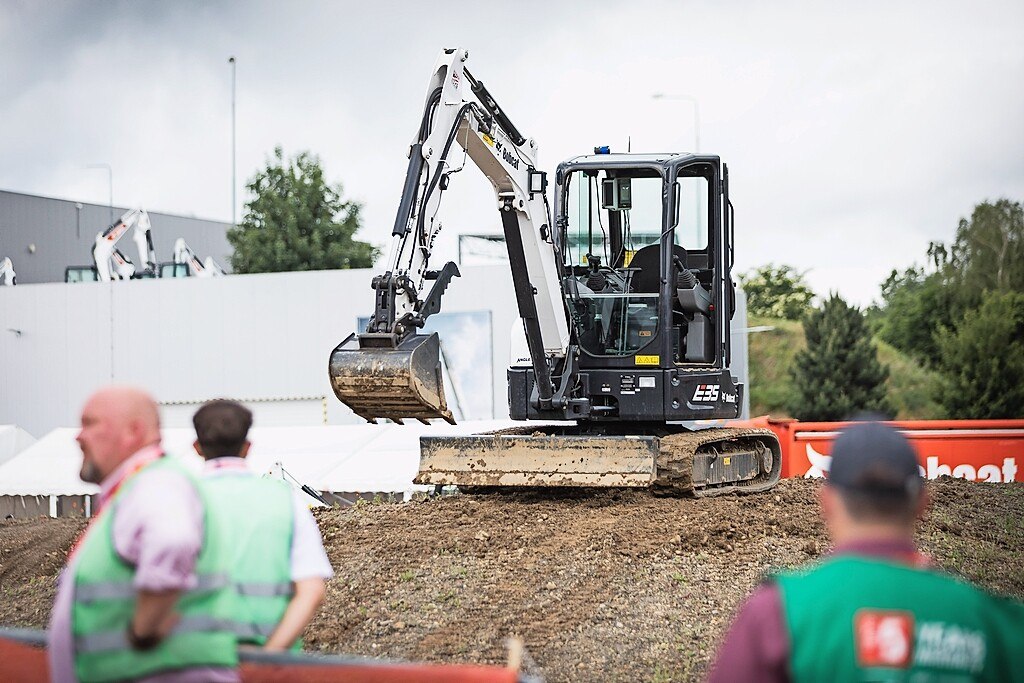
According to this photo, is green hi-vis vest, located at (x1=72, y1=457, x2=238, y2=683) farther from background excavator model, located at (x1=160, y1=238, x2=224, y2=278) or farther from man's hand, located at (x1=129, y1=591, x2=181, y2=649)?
background excavator model, located at (x1=160, y1=238, x2=224, y2=278)

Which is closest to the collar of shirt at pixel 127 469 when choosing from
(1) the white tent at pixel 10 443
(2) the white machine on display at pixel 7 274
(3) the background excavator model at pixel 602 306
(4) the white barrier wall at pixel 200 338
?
(3) the background excavator model at pixel 602 306

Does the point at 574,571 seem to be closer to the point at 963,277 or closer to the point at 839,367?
the point at 839,367

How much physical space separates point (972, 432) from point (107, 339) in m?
23.2

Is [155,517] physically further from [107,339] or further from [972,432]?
[107,339]

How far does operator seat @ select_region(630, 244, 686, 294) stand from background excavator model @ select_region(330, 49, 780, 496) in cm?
1

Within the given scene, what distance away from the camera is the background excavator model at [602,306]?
10469 millimetres

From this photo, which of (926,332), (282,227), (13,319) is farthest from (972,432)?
(926,332)

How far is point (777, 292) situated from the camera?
241 ft

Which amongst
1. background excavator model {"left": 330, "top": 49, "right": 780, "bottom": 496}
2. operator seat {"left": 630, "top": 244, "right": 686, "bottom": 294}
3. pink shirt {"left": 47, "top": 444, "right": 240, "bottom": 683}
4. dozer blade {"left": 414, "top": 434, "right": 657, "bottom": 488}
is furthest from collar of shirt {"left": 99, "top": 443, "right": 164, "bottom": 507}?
operator seat {"left": 630, "top": 244, "right": 686, "bottom": 294}

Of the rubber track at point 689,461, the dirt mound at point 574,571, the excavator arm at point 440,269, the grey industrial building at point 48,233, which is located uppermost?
the grey industrial building at point 48,233

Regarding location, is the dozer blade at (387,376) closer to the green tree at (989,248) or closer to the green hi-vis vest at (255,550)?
the green hi-vis vest at (255,550)

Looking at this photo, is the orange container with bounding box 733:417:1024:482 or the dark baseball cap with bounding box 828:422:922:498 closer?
the dark baseball cap with bounding box 828:422:922:498

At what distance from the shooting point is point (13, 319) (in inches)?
1282

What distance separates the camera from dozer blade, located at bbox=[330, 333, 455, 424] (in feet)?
28.6
